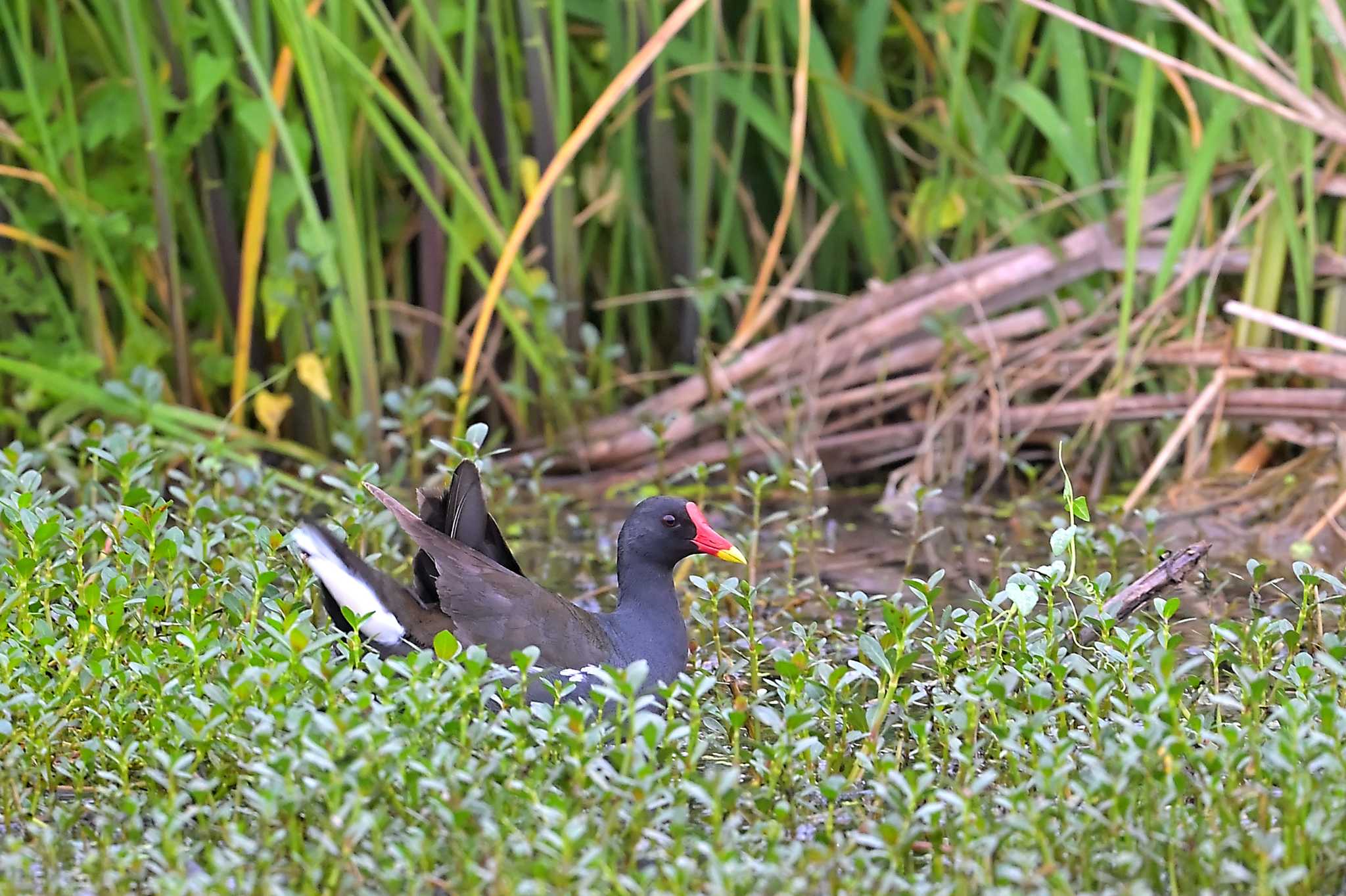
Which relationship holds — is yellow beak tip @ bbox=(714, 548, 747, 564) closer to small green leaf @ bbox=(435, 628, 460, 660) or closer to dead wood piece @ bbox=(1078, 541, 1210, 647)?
dead wood piece @ bbox=(1078, 541, 1210, 647)

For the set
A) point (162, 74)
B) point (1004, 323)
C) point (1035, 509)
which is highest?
point (162, 74)

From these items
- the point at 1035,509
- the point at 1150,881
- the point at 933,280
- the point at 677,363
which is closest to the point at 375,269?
the point at 677,363

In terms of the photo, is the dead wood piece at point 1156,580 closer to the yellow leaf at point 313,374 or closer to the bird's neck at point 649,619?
the bird's neck at point 649,619

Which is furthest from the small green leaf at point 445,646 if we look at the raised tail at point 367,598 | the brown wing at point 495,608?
the brown wing at point 495,608

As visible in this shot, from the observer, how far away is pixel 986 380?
16.9 ft

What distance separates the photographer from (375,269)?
518cm

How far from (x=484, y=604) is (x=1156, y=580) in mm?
1208

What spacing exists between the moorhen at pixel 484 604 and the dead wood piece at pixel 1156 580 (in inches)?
31.9

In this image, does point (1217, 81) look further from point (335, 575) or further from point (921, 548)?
point (335, 575)

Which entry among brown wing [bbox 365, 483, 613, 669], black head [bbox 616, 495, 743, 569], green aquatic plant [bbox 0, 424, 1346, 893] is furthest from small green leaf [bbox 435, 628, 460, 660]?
black head [bbox 616, 495, 743, 569]

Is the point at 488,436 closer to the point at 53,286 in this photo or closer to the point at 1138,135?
the point at 53,286

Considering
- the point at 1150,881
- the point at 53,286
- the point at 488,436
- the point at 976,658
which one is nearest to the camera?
the point at 1150,881

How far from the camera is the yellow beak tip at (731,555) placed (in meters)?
3.81

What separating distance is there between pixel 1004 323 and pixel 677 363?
962mm
